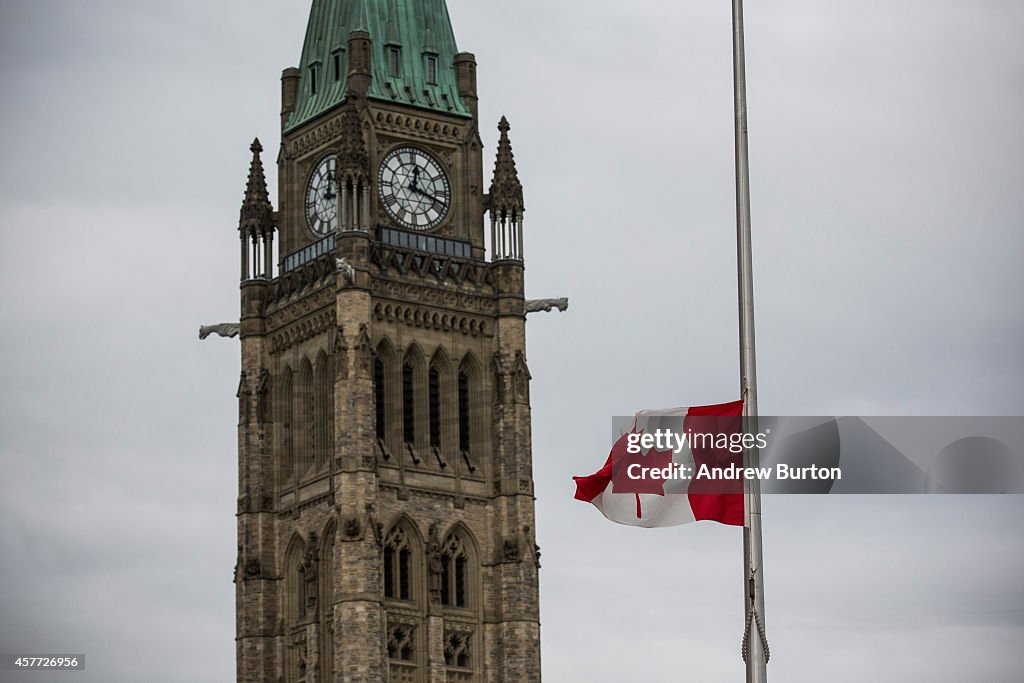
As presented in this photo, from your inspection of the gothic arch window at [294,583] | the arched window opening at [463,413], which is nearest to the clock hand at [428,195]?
the arched window opening at [463,413]

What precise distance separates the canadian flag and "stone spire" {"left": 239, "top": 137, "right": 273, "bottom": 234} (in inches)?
2717

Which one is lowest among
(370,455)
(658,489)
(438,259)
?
(658,489)

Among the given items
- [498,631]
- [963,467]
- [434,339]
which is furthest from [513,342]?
[963,467]

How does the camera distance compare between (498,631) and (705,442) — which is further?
(498,631)

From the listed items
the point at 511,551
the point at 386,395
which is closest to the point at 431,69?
the point at 386,395

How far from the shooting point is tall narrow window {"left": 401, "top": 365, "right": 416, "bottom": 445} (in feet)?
392

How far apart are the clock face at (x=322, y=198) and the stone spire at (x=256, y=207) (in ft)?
5.61

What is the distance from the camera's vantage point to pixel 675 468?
5400 cm

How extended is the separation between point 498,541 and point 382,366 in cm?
840

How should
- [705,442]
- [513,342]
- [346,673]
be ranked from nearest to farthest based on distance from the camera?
[705,442] → [346,673] → [513,342]

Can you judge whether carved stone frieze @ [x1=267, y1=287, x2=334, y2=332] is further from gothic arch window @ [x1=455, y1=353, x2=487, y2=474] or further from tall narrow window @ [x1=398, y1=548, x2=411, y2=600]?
tall narrow window @ [x1=398, y1=548, x2=411, y2=600]

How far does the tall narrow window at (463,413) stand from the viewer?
4754 inches

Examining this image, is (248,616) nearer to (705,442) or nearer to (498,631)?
(498,631)

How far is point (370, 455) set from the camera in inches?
4599
